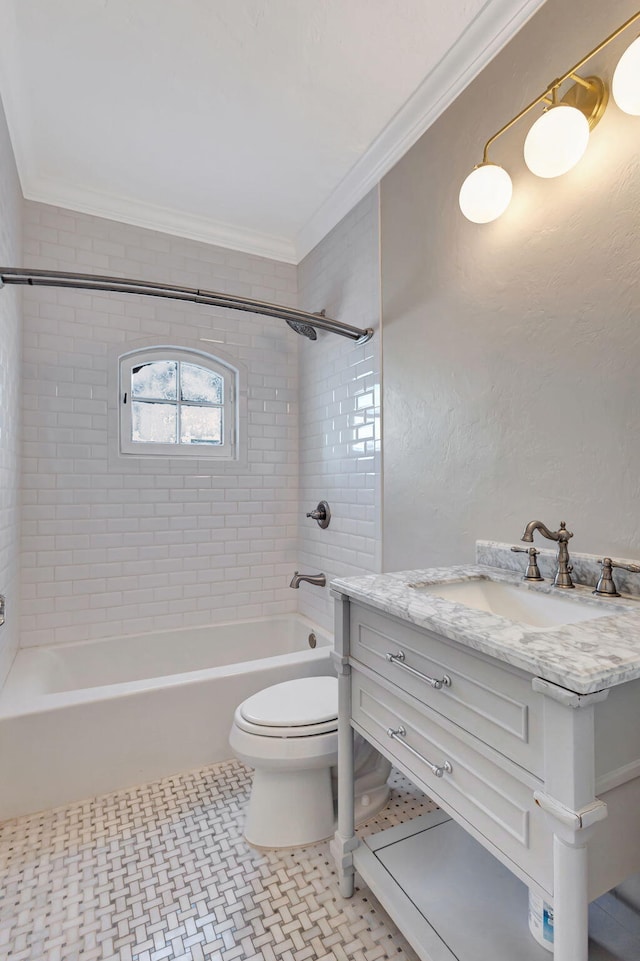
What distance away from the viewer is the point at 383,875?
48.5 inches

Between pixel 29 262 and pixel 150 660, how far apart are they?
2128 millimetres

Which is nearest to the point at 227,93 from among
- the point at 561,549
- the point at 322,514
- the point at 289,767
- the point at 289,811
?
the point at 322,514

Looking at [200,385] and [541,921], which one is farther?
[200,385]

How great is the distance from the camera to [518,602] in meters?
1.20

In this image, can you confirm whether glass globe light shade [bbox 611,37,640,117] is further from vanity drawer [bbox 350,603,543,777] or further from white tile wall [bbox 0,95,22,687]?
white tile wall [bbox 0,95,22,687]

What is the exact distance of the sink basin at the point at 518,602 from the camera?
1040 mm

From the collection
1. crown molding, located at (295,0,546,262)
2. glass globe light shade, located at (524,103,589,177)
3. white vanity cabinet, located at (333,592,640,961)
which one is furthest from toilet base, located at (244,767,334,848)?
crown molding, located at (295,0,546,262)

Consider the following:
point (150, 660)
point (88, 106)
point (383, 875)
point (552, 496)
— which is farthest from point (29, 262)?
point (383, 875)

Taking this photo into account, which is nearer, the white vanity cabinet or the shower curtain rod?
the white vanity cabinet

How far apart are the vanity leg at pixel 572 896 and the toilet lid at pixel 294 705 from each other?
930mm

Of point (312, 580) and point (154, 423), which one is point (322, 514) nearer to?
point (312, 580)

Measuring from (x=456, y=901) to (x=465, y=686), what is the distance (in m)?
0.74

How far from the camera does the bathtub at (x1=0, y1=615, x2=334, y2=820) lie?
1650mm

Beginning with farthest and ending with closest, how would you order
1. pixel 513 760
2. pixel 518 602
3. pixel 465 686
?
pixel 518 602
pixel 465 686
pixel 513 760
